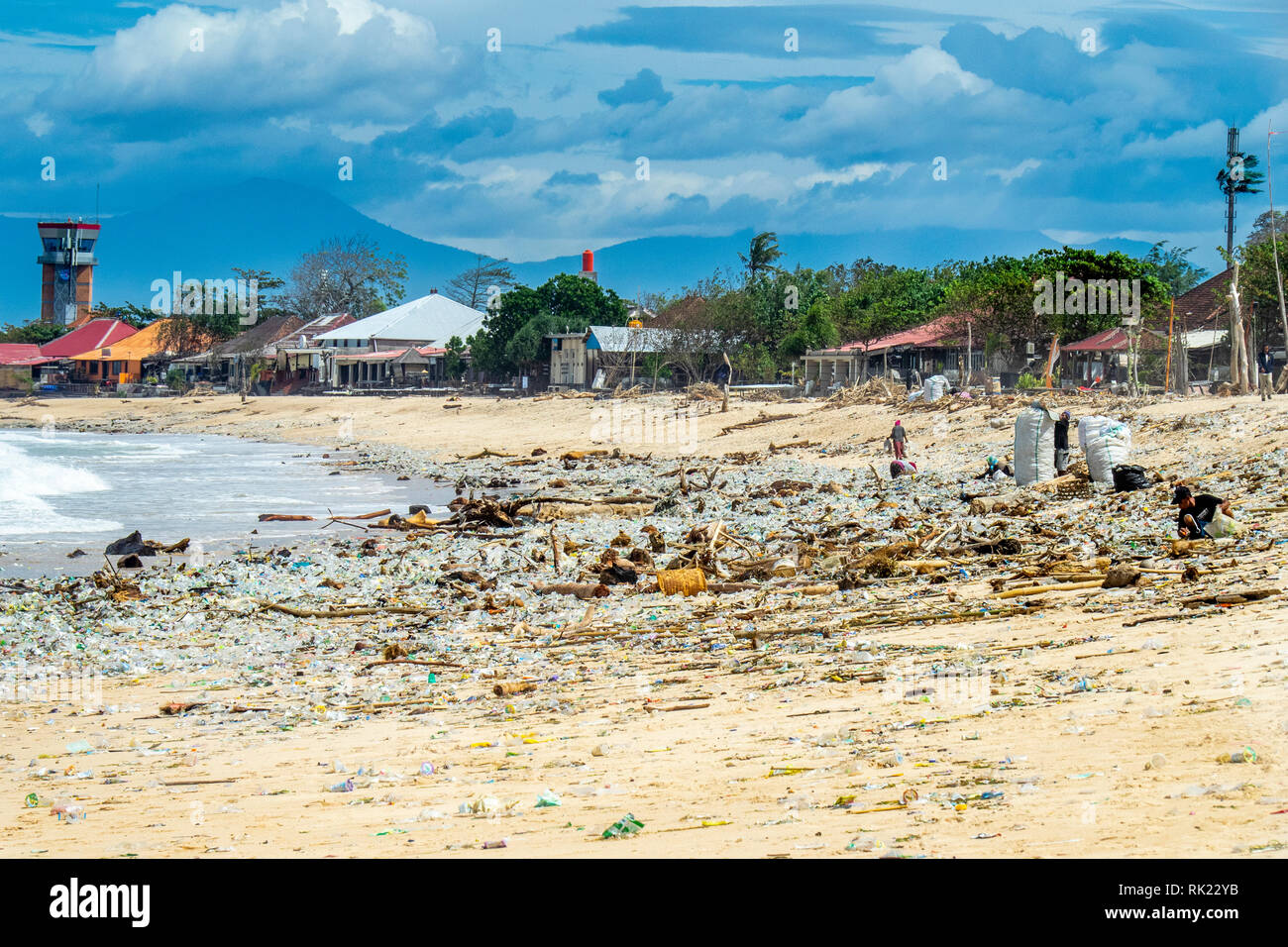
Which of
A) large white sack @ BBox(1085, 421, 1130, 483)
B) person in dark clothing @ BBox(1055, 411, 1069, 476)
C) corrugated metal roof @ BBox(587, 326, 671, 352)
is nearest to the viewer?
large white sack @ BBox(1085, 421, 1130, 483)

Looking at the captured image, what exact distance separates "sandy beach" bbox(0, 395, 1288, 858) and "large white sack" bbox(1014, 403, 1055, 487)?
1342 mm

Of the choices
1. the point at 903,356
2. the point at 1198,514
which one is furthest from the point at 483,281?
the point at 1198,514

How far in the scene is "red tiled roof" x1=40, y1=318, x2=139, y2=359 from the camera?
89.4m

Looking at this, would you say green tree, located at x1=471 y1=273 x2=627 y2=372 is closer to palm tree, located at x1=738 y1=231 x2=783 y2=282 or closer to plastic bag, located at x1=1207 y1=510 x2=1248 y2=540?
palm tree, located at x1=738 y1=231 x2=783 y2=282

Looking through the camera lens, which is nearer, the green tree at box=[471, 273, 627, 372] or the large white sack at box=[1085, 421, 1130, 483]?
the large white sack at box=[1085, 421, 1130, 483]

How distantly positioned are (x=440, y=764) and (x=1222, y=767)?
11.6 ft

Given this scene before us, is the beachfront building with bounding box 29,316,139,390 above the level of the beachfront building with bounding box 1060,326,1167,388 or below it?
above

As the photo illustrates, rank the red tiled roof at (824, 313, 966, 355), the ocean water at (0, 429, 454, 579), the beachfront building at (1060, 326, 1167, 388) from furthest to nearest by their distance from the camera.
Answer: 1. the red tiled roof at (824, 313, 966, 355)
2. the beachfront building at (1060, 326, 1167, 388)
3. the ocean water at (0, 429, 454, 579)

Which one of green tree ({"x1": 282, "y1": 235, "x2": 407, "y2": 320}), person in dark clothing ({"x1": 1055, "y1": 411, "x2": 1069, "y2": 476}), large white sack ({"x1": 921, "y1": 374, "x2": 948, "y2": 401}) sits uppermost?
green tree ({"x1": 282, "y1": 235, "x2": 407, "y2": 320})

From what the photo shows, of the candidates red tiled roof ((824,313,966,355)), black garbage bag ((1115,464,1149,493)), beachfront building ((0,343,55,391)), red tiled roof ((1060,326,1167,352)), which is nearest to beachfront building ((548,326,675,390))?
red tiled roof ((824,313,966,355))

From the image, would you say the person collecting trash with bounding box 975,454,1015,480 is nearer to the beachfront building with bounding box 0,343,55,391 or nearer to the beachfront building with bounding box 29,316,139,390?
the beachfront building with bounding box 29,316,139,390

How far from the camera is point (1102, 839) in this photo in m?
3.86
